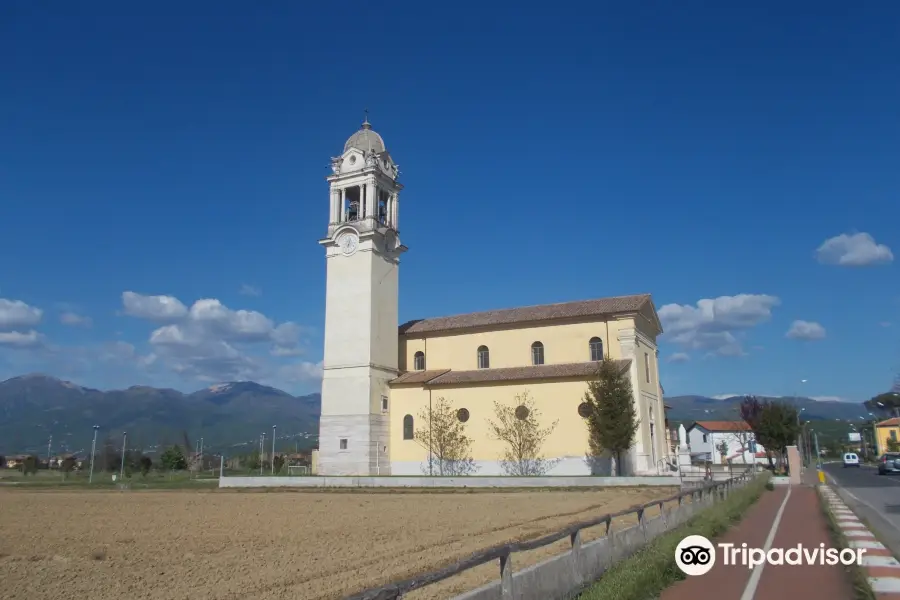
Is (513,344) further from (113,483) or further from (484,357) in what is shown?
(113,483)

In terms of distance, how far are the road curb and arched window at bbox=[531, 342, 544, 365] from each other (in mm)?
28122

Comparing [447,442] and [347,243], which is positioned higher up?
[347,243]

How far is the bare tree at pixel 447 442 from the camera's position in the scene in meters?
44.6

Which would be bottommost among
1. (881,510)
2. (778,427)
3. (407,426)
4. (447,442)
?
(881,510)

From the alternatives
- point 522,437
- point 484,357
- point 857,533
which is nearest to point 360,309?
point 484,357

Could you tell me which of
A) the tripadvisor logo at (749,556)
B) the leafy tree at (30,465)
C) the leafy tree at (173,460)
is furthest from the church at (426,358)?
the leafy tree at (30,465)

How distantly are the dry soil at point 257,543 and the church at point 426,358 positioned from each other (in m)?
15.0

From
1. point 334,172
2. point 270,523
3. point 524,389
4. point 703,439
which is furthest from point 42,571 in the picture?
point 703,439

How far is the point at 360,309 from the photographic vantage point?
46562mm

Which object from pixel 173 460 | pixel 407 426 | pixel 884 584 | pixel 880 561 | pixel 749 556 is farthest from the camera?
pixel 173 460

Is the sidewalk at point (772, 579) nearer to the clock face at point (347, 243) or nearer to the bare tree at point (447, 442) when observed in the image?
the bare tree at point (447, 442)

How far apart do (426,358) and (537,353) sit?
8.93 metres

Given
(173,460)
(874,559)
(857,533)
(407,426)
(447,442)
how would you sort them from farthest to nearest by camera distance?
(173,460), (407,426), (447,442), (857,533), (874,559)

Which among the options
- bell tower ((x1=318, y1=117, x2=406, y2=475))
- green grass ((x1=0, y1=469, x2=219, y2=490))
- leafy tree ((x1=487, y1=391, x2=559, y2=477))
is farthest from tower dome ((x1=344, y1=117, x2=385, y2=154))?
green grass ((x1=0, y1=469, x2=219, y2=490))
